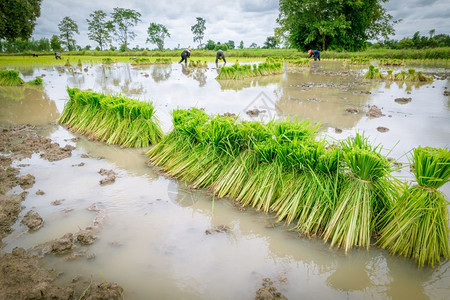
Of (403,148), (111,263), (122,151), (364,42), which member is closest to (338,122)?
(403,148)

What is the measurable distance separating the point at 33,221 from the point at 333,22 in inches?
1619

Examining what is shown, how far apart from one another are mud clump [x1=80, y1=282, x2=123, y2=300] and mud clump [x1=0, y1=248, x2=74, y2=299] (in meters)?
0.14

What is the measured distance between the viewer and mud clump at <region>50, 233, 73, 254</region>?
2611mm

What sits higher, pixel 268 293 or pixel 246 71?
pixel 246 71

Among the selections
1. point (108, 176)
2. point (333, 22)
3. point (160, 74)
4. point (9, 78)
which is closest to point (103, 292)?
point (108, 176)

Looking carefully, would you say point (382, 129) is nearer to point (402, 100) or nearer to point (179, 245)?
point (402, 100)

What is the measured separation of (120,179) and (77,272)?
2.00 meters

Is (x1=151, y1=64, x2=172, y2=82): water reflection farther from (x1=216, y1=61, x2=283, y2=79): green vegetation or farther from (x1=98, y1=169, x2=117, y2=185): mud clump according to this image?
(x1=98, y1=169, x2=117, y2=185): mud clump

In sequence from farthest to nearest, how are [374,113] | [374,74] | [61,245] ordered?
1. [374,74]
2. [374,113]
3. [61,245]

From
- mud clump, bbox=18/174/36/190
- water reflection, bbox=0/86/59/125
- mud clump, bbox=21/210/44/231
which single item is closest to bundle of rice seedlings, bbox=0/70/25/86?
water reflection, bbox=0/86/59/125

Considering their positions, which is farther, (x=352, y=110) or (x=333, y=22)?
(x=333, y=22)

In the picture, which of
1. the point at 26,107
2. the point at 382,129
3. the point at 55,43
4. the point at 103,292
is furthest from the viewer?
the point at 55,43

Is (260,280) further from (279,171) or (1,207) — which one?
(1,207)

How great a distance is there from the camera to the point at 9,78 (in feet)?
45.4
